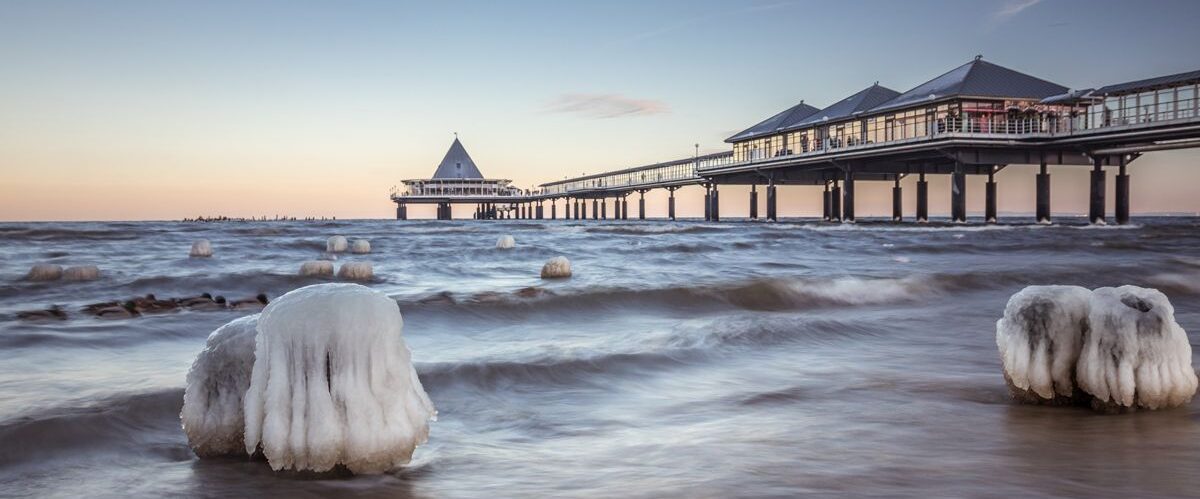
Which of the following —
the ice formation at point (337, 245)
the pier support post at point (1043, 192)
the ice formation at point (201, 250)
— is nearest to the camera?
the ice formation at point (201, 250)

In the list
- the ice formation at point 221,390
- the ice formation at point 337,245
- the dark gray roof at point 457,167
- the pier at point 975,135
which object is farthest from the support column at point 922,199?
the dark gray roof at point 457,167

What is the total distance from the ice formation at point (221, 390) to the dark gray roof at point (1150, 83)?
133 feet

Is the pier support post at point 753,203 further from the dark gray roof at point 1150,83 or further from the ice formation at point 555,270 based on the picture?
the ice formation at point 555,270

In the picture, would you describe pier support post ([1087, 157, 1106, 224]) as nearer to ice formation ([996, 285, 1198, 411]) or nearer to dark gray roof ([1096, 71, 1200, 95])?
dark gray roof ([1096, 71, 1200, 95])

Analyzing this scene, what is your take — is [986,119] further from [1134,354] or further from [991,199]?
[1134,354]

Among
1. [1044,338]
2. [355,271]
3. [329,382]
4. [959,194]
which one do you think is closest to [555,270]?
[355,271]

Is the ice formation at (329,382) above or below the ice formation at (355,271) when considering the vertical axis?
above

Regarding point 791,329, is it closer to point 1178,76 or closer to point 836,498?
point 836,498


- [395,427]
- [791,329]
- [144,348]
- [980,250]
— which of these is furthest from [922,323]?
[980,250]

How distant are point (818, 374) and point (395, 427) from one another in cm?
368

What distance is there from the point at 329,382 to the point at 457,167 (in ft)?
424

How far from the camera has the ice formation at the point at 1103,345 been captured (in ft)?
12.6

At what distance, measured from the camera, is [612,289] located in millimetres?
11453

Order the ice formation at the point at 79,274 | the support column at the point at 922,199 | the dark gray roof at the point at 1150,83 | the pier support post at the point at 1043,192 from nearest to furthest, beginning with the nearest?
the ice formation at the point at 79,274
the dark gray roof at the point at 1150,83
the pier support post at the point at 1043,192
the support column at the point at 922,199
